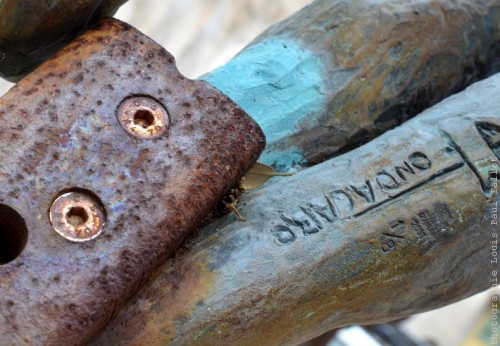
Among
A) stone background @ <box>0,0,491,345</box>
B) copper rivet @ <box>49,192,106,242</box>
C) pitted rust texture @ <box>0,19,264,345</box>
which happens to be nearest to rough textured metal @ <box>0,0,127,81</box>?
pitted rust texture @ <box>0,19,264,345</box>

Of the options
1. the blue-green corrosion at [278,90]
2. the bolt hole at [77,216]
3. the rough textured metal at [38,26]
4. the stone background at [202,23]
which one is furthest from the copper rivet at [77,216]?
the stone background at [202,23]

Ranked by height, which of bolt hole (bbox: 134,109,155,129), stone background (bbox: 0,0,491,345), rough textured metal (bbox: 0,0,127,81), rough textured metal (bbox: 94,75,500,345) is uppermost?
stone background (bbox: 0,0,491,345)

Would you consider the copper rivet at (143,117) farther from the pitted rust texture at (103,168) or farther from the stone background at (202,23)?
the stone background at (202,23)

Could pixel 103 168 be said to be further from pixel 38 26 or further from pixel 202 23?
pixel 202 23

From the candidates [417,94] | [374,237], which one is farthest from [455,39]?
[374,237]

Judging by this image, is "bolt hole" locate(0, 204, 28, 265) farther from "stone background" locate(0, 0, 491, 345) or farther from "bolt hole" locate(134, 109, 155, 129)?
"stone background" locate(0, 0, 491, 345)

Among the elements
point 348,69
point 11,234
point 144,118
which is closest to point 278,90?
point 348,69

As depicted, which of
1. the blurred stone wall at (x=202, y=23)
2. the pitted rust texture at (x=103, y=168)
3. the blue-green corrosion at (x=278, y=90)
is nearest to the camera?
the pitted rust texture at (x=103, y=168)
